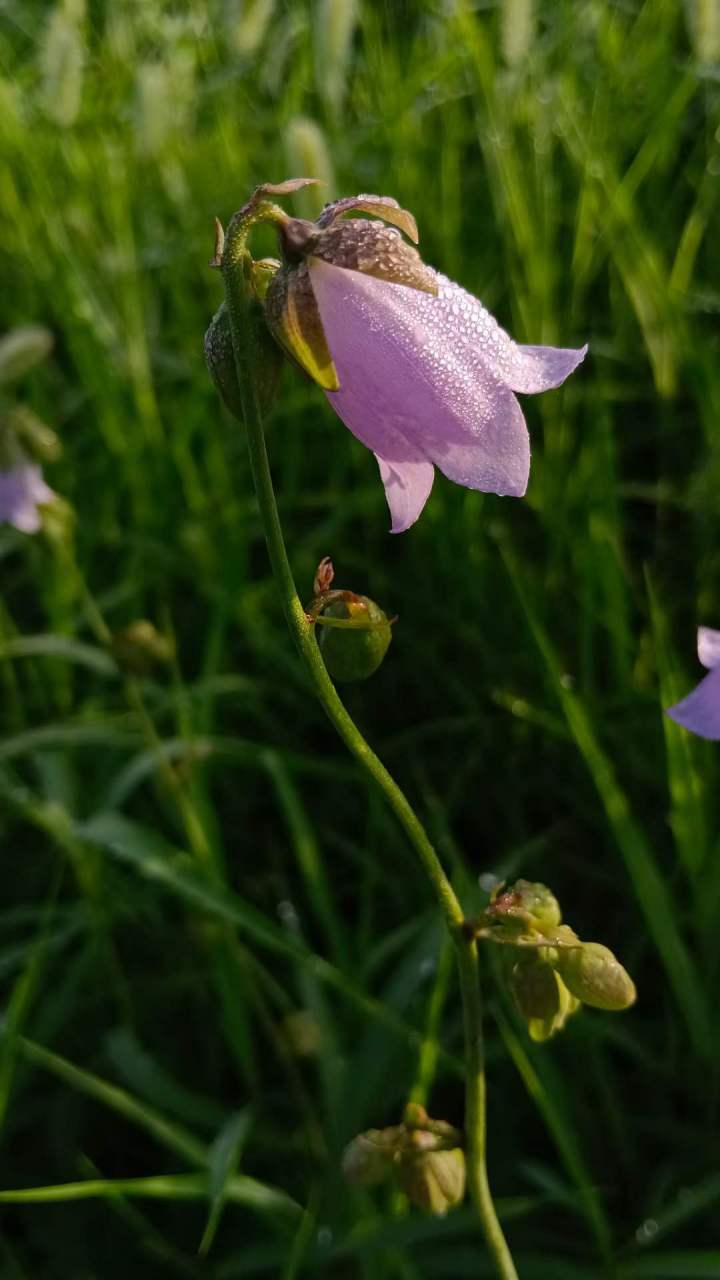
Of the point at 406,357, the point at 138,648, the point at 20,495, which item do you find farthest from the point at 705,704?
the point at 20,495

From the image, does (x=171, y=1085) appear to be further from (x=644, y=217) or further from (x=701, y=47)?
(x=644, y=217)

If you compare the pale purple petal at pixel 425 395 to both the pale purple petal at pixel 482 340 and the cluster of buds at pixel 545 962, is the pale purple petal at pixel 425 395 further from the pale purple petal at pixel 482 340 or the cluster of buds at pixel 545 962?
the cluster of buds at pixel 545 962

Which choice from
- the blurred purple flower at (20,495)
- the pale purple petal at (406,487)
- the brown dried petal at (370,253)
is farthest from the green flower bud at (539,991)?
the blurred purple flower at (20,495)

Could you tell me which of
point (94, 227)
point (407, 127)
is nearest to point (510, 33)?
point (407, 127)

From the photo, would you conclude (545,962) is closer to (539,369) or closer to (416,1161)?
(416,1161)

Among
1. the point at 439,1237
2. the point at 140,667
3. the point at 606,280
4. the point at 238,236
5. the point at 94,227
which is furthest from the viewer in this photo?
the point at 94,227

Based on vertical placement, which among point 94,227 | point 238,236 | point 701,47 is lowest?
point 94,227
